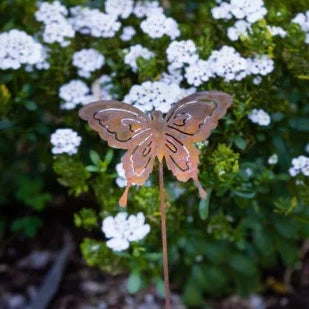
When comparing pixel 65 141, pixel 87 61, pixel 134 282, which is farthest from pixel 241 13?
pixel 134 282

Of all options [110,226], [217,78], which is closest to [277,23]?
[217,78]

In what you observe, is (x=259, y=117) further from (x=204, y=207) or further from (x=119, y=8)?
(x=119, y=8)

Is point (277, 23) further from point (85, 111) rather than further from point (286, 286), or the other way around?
point (286, 286)

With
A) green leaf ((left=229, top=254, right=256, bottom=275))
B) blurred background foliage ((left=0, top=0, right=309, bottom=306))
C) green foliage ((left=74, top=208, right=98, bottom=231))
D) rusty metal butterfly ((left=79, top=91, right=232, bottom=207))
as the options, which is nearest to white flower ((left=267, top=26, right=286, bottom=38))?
blurred background foliage ((left=0, top=0, right=309, bottom=306))

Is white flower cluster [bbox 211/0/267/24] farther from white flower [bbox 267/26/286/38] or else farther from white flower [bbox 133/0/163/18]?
white flower [bbox 133/0/163/18]

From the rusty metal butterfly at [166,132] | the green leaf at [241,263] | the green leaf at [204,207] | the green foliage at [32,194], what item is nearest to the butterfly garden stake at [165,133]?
the rusty metal butterfly at [166,132]
